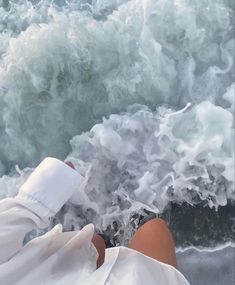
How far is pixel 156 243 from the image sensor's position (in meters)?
1.03

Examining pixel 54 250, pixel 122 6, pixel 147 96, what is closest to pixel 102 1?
A: pixel 122 6

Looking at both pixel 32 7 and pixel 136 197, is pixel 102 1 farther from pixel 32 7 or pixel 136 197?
pixel 136 197

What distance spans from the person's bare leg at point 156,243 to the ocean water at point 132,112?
15 cm

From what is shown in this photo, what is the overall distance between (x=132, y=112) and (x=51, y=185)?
0.51 meters

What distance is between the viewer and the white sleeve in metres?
0.77

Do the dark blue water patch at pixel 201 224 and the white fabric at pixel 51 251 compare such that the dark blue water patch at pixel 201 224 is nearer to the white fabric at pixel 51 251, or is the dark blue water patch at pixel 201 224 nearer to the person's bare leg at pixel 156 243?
the person's bare leg at pixel 156 243

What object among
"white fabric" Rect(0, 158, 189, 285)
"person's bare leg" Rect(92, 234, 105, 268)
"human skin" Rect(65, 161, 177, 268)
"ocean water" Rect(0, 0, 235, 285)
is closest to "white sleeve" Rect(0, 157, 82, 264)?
"white fabric" Rect(0, 158, 189, 285)

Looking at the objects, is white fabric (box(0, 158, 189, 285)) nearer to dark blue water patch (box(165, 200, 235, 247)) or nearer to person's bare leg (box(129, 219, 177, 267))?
person's bare leg (box(129, 219, 177, 267))

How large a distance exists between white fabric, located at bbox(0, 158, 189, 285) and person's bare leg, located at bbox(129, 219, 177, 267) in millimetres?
152

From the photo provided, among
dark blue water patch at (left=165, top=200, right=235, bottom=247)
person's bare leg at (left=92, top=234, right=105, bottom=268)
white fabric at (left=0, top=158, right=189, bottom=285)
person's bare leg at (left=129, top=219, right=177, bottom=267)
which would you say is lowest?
dark blue water patch at (left=165, top=200, right=235, bottom=247)

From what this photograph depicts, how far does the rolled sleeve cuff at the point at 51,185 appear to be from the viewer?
0.79 m

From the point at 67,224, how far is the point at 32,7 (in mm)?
593

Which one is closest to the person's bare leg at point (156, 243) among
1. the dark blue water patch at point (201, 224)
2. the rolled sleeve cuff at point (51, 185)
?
the dark blue water patch at point (201, 224)

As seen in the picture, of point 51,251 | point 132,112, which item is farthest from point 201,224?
point 51,251
